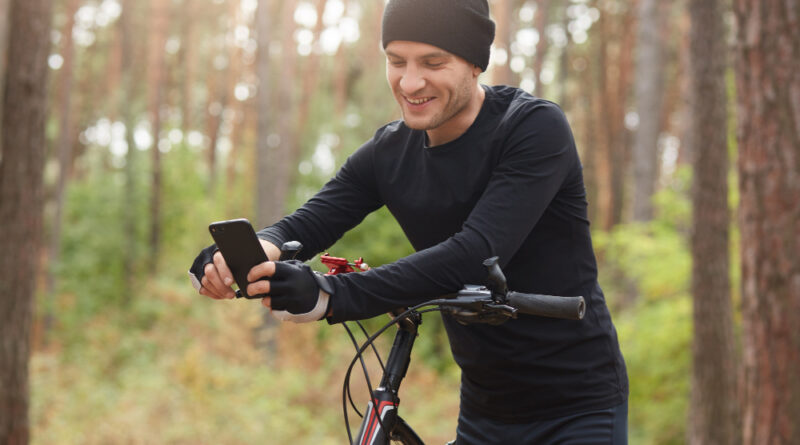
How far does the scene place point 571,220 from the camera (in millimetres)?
2527

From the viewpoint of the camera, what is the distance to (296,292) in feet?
6.29

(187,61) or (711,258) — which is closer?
(711,258)

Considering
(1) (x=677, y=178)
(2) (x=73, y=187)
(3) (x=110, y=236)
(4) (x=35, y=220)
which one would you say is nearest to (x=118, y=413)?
(4) (x=35, y=220)

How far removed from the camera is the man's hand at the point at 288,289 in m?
1.92

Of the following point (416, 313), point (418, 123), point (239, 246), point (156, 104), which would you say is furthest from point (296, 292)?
point (156, 104)

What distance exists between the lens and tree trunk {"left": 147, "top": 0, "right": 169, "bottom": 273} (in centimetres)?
2522

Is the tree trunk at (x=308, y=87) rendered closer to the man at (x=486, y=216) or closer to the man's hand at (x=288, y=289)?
the man at (x=486, y=216)

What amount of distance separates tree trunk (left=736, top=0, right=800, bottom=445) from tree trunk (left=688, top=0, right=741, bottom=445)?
12.5 ft

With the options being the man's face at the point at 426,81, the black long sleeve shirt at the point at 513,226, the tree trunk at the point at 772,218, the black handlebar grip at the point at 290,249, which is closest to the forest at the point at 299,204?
the tree trunk at the point at 772,218

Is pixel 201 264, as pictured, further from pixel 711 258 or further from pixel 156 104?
pixel 156 104

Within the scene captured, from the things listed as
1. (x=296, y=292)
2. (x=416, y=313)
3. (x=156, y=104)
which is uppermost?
(x=156, y=104)

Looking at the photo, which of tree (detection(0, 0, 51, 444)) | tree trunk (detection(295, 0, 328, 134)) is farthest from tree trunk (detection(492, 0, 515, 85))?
tree (detection(0, 0, 51, 444))

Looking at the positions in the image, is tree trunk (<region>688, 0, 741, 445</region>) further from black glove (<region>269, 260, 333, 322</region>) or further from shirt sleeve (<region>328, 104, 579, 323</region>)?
black glove (<region>269, 260, 333, 322</region>)

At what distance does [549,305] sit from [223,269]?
0.83 m
